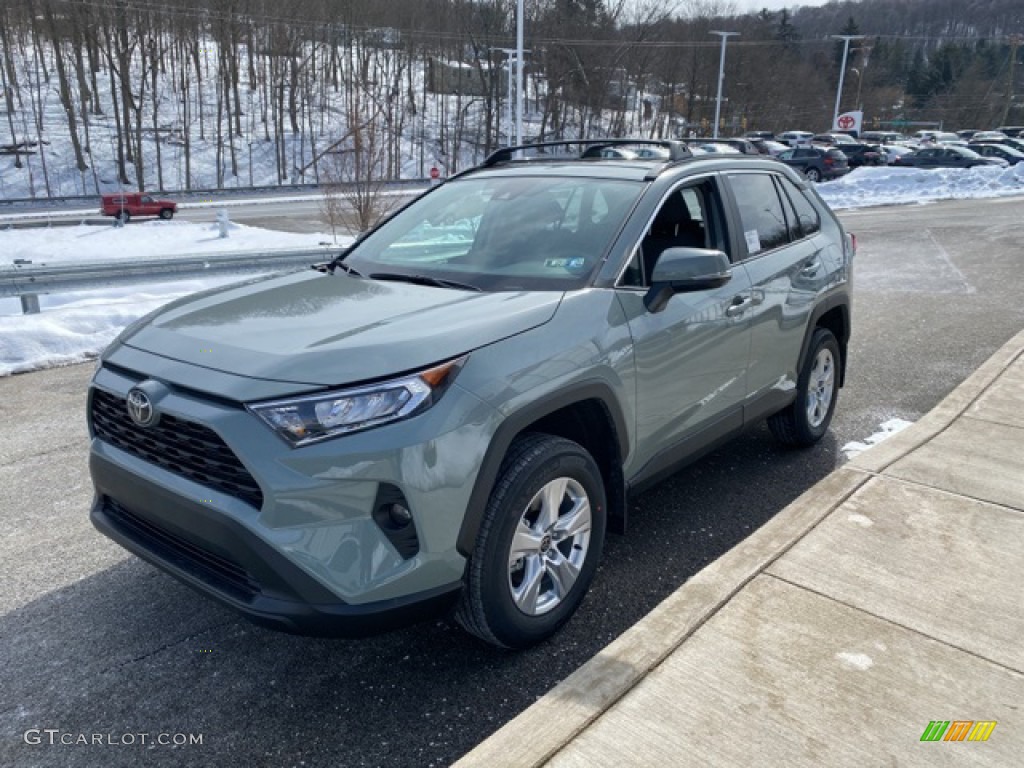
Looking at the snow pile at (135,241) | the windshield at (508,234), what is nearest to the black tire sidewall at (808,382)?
the windshield at (508,234)

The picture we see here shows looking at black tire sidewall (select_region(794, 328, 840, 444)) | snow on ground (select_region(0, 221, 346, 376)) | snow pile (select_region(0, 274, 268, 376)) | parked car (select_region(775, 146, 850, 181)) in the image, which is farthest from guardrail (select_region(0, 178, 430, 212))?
black tire sidewall (select_region(794, 328, 840, 444))

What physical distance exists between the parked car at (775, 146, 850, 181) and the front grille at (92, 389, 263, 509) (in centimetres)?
3258

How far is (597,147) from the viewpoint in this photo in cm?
433

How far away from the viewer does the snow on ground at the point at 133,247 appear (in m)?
7.13

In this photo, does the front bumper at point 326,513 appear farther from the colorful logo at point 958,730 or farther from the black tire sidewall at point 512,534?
the colorful logo at point 958,730

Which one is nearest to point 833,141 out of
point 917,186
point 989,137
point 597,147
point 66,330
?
point 989,137

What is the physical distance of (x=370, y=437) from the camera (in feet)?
7.73

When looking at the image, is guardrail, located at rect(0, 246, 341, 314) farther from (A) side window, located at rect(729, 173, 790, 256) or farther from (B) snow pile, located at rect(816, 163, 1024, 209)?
(B) snow pile, located at rect(816, 163, 1024, 209)

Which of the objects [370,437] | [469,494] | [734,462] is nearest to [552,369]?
[469,494]

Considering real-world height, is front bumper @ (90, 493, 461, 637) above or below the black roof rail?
below

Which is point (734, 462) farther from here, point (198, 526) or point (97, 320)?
point (97, 320)

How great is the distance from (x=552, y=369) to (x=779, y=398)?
2.10m

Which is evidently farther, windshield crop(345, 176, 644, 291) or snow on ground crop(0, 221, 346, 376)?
snow on ground crop(0, 221, 346, 376)

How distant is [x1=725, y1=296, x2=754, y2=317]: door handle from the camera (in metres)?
3.73
